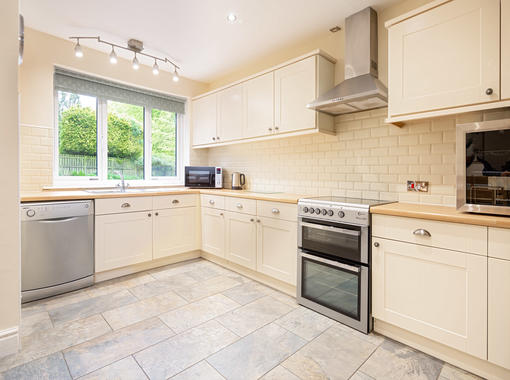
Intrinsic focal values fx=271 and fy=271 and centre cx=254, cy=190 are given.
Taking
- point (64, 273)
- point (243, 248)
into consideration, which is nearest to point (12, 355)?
point (64, 273)

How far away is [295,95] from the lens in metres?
2.72

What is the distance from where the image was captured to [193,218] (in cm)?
355

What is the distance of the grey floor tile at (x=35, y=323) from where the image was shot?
1934 millimetres

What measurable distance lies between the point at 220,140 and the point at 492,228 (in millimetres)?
2994

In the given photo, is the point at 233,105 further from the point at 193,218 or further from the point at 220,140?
the point at 193,218

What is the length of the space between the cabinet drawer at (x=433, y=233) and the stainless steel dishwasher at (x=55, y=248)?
262cm

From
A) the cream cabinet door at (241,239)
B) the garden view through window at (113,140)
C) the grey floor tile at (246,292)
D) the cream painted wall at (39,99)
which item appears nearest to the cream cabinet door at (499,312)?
the grey floor tile at (246,292)

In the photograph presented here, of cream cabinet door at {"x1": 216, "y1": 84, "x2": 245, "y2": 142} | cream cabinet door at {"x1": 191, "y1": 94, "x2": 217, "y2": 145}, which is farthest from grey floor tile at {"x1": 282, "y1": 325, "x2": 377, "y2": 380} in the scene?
cream cabinet door at {"x1": 191, "y1": 94, "x2": 217, "y2": 145}

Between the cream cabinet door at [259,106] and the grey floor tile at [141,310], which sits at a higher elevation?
the cream cabinet door at [259,106]

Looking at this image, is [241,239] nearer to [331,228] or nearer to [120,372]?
[331,228]

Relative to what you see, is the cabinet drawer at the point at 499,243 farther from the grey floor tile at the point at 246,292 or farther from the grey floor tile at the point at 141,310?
the grey floor tile at the point at 141,310

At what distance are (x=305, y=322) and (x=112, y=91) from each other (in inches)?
137

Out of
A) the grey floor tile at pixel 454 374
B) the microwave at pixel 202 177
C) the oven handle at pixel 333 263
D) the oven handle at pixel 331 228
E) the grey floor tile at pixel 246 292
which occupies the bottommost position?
the grey floor tile at pixel 454 374

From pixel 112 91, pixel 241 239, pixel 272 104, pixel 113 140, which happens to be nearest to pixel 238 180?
pixel 241 239
